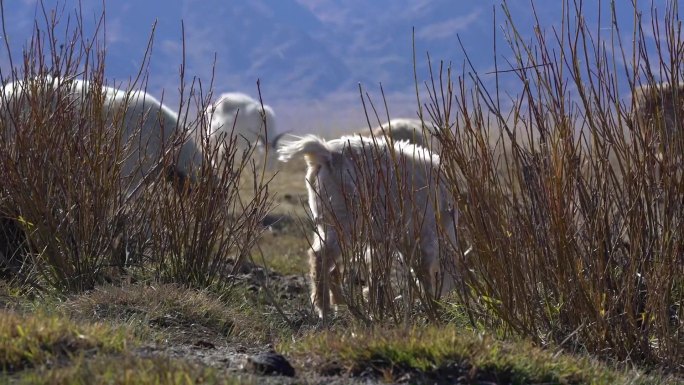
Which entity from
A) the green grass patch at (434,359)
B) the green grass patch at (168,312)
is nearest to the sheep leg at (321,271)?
the green grass patch at (168,312)

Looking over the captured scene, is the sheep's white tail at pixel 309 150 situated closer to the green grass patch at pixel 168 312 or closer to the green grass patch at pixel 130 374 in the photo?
the green grass patch at pixel 168 312

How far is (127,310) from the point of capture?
503 centimetres

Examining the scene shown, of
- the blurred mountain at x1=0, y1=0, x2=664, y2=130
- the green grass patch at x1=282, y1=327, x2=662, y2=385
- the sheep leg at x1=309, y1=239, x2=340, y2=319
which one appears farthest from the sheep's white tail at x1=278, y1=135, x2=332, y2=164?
the blurred mountain at x1=0, y1=0, x2=664, y2=130

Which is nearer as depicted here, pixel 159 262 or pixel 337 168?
pixel 159 262

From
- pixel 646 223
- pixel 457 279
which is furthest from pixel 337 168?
pixel 646 223

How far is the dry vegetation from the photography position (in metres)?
3.91

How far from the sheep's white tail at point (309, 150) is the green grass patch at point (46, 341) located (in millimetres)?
3071

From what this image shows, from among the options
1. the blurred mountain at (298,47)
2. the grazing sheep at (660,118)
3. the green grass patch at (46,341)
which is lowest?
the green grass patch at (46,341)

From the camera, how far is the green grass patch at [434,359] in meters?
3.85

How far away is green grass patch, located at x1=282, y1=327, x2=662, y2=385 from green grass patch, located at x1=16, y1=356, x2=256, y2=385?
51cm

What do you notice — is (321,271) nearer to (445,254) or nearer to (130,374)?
(445,254)

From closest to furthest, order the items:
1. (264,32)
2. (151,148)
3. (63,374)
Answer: (63,374) < (151,148) < (264,32)

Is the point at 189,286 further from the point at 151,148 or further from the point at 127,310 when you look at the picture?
the point at 151,148

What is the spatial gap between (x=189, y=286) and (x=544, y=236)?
6.09ft
